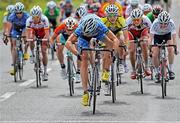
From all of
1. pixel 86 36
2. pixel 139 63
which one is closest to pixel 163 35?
pixel 139 63

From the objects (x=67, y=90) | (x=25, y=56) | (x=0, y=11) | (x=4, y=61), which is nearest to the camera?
(x=67, y=90)

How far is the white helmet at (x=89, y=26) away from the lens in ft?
48.3

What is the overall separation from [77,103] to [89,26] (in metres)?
2.04

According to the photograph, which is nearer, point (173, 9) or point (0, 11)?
point (0, 11)

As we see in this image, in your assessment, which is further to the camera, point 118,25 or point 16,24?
point 16,24

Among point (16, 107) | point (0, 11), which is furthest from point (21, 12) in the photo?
point (0, 11)

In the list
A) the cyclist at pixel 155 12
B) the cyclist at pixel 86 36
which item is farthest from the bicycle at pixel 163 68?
the cyclist at pixel 155 12

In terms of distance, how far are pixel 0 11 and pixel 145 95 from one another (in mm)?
37142

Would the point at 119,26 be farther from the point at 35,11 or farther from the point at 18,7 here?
the point at 18,7

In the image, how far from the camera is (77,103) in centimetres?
1612

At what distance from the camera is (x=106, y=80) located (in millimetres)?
15438

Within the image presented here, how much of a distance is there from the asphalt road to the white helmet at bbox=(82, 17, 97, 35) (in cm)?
146

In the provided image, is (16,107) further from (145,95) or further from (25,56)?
(25,56)

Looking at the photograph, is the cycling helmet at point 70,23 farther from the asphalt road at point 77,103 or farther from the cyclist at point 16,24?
the cyclist at point 16,24
